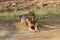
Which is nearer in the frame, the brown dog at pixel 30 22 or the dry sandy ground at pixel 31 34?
the dry sandy ground at pixel 31 34

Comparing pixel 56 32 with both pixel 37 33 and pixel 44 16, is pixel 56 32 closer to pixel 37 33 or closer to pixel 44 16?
pixel 37 33

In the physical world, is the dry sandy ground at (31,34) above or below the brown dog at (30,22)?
below

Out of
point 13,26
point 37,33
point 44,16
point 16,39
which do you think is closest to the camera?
point 16,39

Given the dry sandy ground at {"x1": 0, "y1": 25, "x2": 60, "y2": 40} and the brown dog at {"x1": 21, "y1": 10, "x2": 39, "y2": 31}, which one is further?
the brown dog at {"x1": 21, "y1": 10, "x2": 39, "y2": 31}

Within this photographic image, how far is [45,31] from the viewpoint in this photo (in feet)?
37.0

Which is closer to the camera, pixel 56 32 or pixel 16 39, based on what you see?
pixel 16 39

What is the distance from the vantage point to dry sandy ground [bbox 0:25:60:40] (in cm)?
1023

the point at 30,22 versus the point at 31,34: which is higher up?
the point at 30,22

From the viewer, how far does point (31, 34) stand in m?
10.7

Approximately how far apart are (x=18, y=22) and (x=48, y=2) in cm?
568

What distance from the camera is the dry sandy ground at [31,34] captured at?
10.2 m

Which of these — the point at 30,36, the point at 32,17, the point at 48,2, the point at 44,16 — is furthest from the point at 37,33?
the point at 48,2

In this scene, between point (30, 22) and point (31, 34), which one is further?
point (30, 22)

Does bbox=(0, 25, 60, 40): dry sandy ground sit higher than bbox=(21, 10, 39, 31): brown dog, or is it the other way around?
bbox=(21, 10, 39, 31): brown dog
